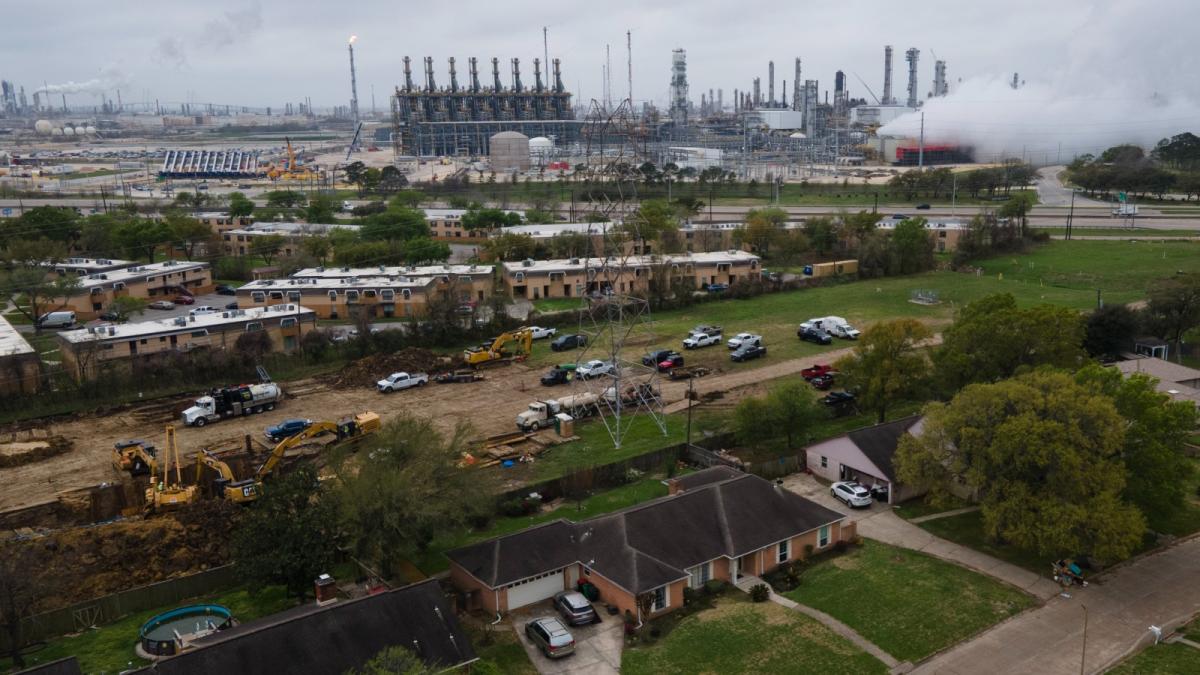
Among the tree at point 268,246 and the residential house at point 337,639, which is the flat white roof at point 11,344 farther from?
the tree at point 268,246

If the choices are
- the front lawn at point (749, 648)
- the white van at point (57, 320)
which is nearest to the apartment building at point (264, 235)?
the white van at point (57, 320)

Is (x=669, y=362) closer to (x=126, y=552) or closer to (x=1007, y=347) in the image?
(x=1007, y=347)

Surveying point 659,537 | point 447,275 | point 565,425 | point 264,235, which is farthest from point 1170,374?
point 264,235

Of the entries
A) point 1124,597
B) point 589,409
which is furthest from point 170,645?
point 1124,597

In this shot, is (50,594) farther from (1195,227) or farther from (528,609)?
(1195,227)

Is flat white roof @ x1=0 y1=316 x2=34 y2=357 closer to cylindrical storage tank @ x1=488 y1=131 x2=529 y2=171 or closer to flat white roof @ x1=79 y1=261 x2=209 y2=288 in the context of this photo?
flat white roof @ x1=79 y1=261 x2=209 y2=288
